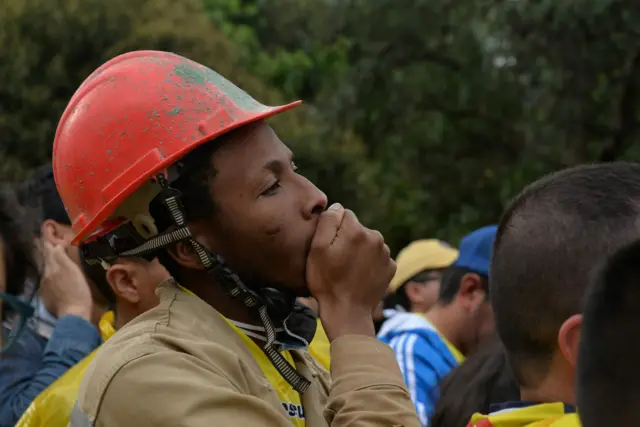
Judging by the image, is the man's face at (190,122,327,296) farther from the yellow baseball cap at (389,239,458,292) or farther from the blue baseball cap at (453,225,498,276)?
the yellow baseball cap at (389,239,458,292)

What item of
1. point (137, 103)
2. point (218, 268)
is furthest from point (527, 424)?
point (137, 103)

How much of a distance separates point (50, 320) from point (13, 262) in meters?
0.52

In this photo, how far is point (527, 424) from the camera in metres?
2.24

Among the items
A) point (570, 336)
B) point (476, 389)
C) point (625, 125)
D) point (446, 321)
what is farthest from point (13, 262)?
point (625, 125)

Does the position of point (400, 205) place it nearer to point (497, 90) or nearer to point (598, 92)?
point (497, 90)

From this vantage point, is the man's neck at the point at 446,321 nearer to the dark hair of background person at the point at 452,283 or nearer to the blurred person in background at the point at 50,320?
the dark hair of background person at the point at 452,283

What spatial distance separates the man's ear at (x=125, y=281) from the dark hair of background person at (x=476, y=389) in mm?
1170

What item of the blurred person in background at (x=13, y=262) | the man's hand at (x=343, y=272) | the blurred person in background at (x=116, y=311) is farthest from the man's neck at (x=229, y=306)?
the blurred person in background at (x=13, y=262)

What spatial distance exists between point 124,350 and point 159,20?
17425 mm

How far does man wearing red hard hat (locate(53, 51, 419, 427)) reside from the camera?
2.30 meters

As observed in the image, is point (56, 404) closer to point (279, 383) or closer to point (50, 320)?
point (279, 383)

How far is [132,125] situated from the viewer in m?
2.35

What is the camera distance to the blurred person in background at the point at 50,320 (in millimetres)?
4211

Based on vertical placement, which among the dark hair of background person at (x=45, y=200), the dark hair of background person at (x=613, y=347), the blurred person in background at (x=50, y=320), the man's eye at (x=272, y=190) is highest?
the dark hair of background person at (x=613, y=347)
